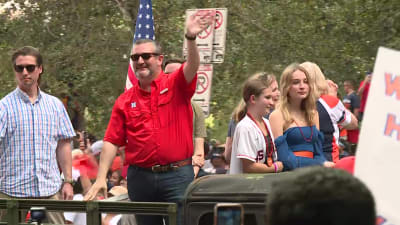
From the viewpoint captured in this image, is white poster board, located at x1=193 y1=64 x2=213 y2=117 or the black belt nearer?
the black belt

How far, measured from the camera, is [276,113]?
7.15 metres

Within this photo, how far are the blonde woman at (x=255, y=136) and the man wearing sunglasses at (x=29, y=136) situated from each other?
1422mm

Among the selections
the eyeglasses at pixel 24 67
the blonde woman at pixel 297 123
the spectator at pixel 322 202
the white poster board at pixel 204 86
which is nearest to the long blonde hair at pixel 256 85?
the blonde woman at pixel 297 123

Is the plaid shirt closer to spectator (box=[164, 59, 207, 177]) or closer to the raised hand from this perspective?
spectator (box=[164, 59, 207, 177])

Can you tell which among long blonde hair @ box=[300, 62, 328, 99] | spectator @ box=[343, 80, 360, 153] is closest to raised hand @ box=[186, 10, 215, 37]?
long blonde hair @ box=[300, 62, 328, 99]

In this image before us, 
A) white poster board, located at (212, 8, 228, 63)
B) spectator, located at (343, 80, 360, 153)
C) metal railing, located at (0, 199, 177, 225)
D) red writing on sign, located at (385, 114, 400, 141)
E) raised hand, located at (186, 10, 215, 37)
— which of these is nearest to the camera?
red writing on sign, located at (385, 114, 400, 141)

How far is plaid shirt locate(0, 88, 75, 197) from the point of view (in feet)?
23.6

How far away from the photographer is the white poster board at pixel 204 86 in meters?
10.5

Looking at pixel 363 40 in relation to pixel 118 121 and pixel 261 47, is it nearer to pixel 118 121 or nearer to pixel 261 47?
pixel 261 47

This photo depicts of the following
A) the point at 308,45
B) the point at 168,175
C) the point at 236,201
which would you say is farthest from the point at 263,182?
the point at 308,45

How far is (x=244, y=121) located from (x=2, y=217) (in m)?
2.12

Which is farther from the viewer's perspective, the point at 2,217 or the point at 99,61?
the point at 99,61

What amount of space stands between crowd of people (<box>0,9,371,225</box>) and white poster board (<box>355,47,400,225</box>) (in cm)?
217

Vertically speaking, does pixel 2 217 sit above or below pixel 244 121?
below
